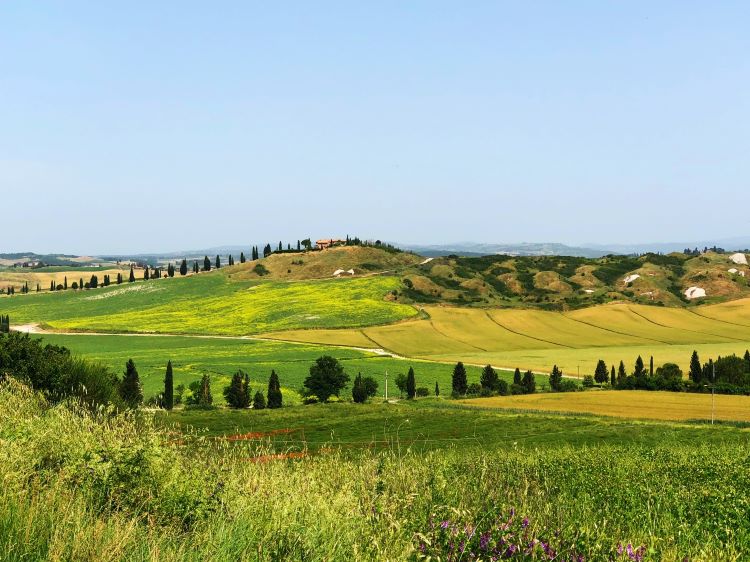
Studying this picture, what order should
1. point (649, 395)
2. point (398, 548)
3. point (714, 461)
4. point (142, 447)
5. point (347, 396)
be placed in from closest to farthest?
point (398, 548), point (142, 447), point (714, 461), point (649, 395), point (347, 396)

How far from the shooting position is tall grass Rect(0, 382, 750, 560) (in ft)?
29.5

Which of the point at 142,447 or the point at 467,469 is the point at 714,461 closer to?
the point at 467,469

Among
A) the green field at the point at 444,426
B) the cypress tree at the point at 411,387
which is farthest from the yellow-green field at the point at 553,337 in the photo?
the green field at the point at 444,426

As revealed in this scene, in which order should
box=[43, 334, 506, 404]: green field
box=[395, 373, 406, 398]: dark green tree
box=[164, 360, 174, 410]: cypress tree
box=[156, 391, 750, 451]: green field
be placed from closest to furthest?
box=[156, 391, 750, 451]: green field, box=[164, 360, 174, 410]: cypress tree, box=[395, 373, 406, 398]: dark green tree, box=[43, 334, 506, 404]: green field

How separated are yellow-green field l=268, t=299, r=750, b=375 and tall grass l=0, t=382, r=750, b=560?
11731cm

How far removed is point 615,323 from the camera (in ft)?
611

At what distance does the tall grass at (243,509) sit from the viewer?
8.99 meters

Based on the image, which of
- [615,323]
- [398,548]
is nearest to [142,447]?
[398,548]

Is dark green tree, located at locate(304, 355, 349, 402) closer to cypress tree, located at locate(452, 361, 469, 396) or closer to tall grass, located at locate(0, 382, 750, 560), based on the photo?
cypress tree, located at locate(452, 361, 469, 396)

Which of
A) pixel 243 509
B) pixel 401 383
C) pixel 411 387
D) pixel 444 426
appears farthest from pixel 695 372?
pixel 243 509

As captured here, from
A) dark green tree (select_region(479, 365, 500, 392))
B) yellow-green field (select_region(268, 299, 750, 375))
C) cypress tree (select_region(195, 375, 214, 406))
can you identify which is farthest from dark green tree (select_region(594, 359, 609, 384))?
cypress tree (select_region(195, 375, 214, 406))

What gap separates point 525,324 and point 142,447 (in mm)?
177860

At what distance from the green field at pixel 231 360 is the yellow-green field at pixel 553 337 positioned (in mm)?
11804

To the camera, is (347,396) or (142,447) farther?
(347,396)
